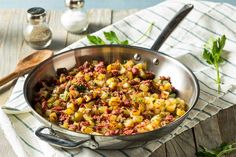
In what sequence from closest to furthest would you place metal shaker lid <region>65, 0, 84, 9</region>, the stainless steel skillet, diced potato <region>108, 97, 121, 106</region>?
the stainless steel skillet
diced potato <region>108, 97, 121, 106</region>
metal shaker lid <region>65, 0, 84, 9</region>

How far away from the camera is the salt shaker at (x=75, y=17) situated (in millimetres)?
2514

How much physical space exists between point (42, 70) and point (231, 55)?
74cm

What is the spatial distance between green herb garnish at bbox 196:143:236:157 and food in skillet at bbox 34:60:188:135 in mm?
128

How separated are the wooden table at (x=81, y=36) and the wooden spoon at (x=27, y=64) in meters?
0.03

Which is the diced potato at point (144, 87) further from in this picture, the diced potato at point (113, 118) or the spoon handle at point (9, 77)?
the spoon handle at point (9, 77)

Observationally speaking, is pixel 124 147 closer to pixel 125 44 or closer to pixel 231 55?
pixel 125 44

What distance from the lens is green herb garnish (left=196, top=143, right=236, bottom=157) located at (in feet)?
5.62

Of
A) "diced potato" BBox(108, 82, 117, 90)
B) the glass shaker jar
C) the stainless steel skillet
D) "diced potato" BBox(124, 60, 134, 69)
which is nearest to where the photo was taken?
the stainless steel skillet

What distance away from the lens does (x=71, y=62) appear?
6.77 ft

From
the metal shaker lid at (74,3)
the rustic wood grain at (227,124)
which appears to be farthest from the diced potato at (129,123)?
the metal shaker lid at (74,3)

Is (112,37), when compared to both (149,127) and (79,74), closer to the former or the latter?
(79,74)

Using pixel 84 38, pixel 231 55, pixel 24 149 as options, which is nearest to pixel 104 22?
pixel 84 38

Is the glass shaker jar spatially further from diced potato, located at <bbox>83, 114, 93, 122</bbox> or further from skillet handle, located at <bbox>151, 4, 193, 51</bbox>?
diced potato, located at <bbox>83, 114, 93, 122</bbox>

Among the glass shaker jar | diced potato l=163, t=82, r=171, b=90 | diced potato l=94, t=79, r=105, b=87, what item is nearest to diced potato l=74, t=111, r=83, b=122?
diced potato l=94, t=79, r=105, b=87
